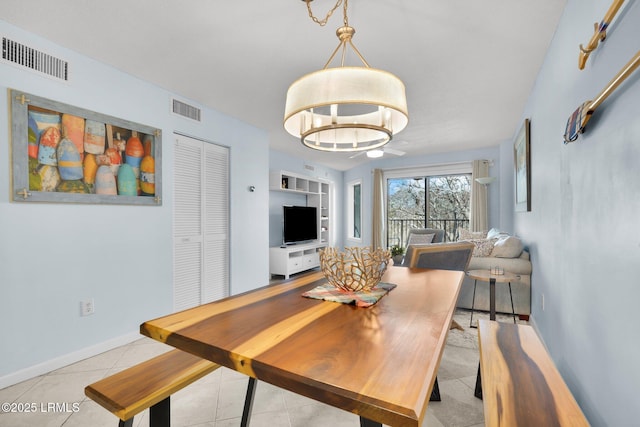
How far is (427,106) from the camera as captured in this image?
3.51 metres

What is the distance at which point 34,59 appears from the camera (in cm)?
214

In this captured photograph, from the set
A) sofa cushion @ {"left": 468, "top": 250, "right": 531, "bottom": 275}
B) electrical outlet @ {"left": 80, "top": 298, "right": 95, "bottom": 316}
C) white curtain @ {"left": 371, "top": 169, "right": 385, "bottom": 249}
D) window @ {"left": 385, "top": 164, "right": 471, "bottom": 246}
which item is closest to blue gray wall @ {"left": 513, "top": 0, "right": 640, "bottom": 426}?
sofa cushion @ {"left": 468, "top": 250, "right": 531, "bottom": 275}

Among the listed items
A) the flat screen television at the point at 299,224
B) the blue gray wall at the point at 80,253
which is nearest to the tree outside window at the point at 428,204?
the flat screen television at the point at 299,224

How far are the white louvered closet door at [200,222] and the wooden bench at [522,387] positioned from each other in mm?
2847

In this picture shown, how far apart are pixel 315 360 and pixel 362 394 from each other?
0.17m

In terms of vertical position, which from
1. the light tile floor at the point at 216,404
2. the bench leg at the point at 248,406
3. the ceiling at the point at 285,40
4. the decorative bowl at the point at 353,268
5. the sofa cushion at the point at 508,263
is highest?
the ceiling at the point at 285,40

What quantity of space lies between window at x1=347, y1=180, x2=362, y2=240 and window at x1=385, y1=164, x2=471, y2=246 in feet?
2.98

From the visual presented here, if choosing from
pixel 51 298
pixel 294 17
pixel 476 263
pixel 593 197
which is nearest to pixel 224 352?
pixel 593 197

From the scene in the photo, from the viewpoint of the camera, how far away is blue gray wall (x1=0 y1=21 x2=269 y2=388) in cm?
203

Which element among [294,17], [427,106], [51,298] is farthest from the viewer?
[427,106]

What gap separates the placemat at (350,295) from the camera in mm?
1211

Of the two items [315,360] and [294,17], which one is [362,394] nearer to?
[315,360]

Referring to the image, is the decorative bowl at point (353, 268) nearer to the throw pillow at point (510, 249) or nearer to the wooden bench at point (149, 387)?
the wooden bench at point (149, 387)

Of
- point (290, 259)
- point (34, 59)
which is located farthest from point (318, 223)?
point (34, 59)
